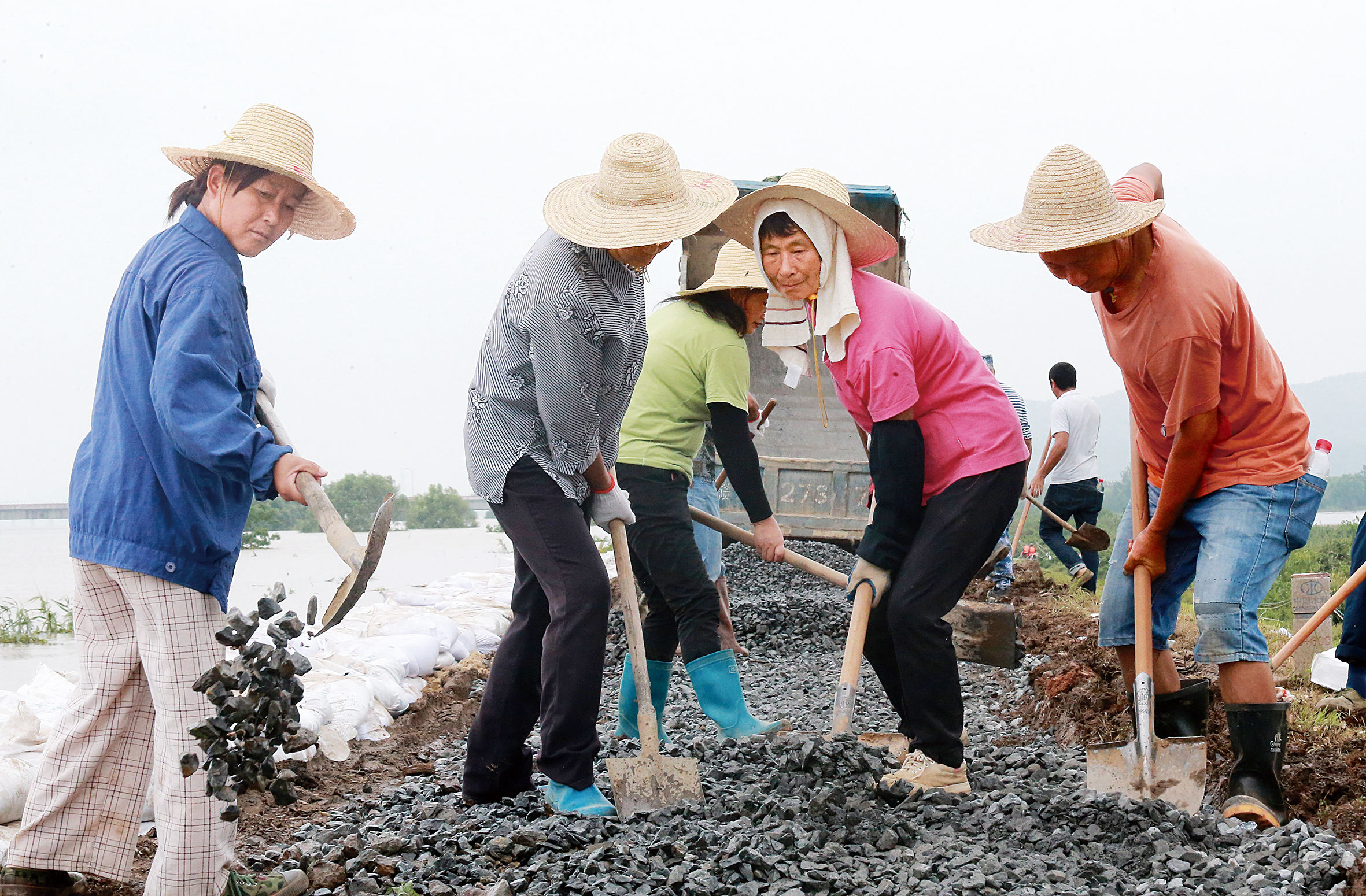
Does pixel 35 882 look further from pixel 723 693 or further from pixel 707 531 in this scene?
pixel 707 531

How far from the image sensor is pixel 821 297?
303cm

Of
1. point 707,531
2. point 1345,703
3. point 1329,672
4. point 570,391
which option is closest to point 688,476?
point 707,531

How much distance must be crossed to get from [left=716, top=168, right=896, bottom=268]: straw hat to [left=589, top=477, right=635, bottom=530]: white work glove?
0.91 m

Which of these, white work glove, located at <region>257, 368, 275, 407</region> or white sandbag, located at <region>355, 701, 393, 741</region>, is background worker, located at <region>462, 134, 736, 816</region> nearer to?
white work glove, located at <region>257, 368, 275, 407</region>

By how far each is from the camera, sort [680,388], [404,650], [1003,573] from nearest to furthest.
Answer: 1. [680,388]
2. [404,650]
3. [1003,573]

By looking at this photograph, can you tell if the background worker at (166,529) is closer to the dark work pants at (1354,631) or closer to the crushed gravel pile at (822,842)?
the crushed gravel pile at (822,842)

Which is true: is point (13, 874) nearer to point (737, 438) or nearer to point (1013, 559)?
point (737, 438)

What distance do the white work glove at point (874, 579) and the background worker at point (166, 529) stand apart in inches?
66.2

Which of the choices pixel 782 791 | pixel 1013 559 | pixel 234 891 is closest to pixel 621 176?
pixel 782 791

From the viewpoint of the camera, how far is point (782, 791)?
297 cm

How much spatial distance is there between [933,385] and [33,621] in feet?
19.3

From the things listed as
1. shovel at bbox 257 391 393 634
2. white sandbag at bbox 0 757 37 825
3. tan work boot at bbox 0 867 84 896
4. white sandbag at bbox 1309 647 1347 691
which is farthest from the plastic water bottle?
white sandbag at bbox 0 757 37 825

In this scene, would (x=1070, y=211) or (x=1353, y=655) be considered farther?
(x=1353, y=655)

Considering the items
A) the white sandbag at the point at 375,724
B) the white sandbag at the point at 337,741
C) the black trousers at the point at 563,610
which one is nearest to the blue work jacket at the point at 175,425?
the black trousers at the point at 563,610
